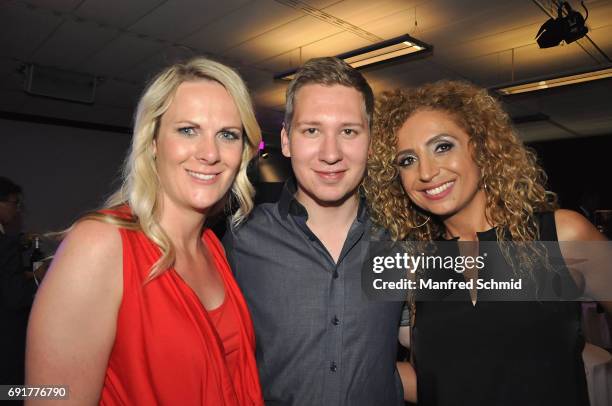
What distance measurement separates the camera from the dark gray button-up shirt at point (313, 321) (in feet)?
5.09

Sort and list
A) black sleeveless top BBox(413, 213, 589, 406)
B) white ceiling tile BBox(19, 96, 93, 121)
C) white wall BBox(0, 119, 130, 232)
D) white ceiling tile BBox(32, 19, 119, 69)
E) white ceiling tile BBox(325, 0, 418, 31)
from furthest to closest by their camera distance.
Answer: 1. white wall BBox(0, 119, 130, 232)
2. white ceiling tile BBox(19, 96, 93, 121)
3. white ceiling tile BBox(32, 19, 119, 69)
4. white ceiling tile BBox(325, 0, 418, 31)
5. black sleeveless top BBox(413, 213, 589, 406)

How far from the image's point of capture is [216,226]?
206 cm

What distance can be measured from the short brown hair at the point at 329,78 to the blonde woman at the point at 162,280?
0.93ft

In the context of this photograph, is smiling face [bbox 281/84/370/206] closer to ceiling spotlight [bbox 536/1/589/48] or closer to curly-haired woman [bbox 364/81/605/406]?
curly-haired woman [bbox 364/81/605/406]

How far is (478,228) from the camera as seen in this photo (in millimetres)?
1682

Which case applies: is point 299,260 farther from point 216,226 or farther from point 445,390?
point 445,390

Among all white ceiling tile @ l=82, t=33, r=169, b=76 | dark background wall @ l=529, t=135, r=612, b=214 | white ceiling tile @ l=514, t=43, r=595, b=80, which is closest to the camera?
white ceiling tile @ l=82, t=33, r=169, b=76

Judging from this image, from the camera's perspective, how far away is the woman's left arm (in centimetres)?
149

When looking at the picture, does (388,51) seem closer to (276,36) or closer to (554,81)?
(276,36)

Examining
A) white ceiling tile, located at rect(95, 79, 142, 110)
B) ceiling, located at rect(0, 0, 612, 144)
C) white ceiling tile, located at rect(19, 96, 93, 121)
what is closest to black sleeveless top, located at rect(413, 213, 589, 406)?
ceiling, located at rect(0, 0, 612, 144)

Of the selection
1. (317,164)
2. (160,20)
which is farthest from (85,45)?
(317,164)

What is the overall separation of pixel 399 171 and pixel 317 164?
36cm

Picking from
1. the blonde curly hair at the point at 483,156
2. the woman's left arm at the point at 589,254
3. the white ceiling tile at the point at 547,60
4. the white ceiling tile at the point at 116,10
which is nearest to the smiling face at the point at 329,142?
the blonde curly hair at the point at 483,156

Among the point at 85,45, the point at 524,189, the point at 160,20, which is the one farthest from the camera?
the point at 85,45
